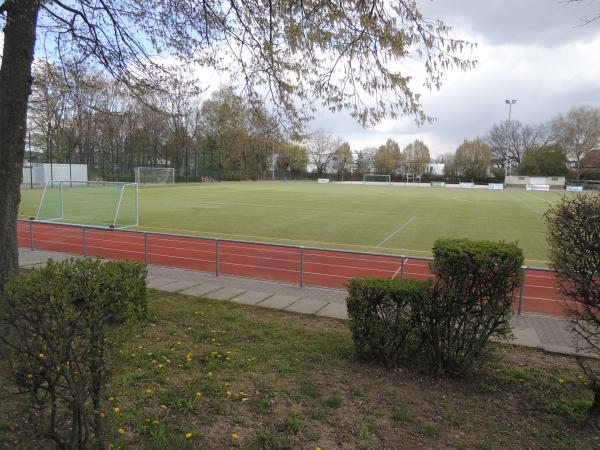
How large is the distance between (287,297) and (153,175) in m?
48.5

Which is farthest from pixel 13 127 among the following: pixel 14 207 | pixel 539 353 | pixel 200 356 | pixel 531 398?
pixel 539 353

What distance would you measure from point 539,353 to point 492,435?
2606 mm

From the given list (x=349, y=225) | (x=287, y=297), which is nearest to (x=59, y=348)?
(x=287, y=297)

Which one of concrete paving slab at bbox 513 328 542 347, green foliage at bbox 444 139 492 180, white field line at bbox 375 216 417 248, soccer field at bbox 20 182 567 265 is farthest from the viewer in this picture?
green foliage at bbox 444 139 492 180

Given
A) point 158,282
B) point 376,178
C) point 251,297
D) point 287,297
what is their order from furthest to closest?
point 376,178 → point 158,282 → point 287,297 → point 251,297

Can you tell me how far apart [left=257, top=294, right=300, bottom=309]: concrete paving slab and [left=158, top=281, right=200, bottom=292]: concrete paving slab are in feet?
6.06

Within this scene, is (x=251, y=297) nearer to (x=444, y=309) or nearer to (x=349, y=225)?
(x=444, y=309)

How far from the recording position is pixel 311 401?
3.82 m

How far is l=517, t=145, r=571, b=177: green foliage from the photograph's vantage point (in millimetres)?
82562

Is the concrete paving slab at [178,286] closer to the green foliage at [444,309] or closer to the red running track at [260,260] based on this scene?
the red running track at [260,260]

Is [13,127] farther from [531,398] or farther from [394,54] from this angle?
[531,398]

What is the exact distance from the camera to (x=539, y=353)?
5.45 meters

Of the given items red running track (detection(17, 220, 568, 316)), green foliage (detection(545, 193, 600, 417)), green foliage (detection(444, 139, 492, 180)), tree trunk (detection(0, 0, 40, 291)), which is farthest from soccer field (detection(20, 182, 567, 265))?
green foliage (detection(444, 139, 492, 180))

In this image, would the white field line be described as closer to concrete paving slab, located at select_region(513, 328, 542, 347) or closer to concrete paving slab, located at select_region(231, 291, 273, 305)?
concrete paving slab, located at select_region(231, 291, 273, 305)
